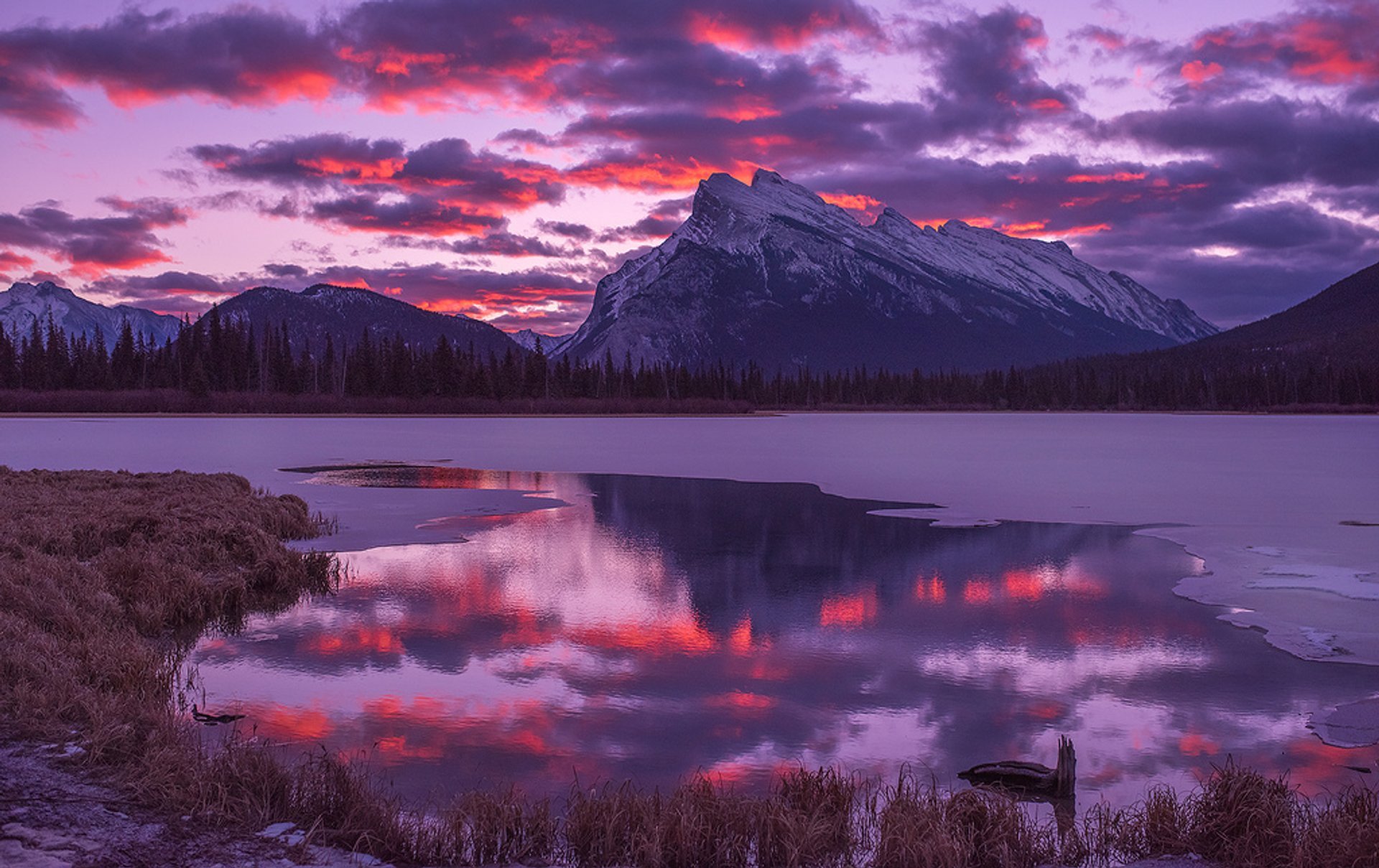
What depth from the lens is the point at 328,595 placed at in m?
17.8

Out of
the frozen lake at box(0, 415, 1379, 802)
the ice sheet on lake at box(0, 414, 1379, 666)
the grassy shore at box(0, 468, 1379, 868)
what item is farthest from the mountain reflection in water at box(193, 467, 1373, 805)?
the ice sheet on lake at box(0, 414, 1379, 666)

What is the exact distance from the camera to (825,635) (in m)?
14.7

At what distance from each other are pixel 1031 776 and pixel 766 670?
4567mm

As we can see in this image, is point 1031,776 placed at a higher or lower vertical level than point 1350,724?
higher

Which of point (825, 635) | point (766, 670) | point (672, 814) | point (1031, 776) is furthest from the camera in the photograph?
point (825, 635)

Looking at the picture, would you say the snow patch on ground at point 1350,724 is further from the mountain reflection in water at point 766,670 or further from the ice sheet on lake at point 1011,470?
the ice sheet on lake at point 1011,470

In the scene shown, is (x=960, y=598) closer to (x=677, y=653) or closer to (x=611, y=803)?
(x=677, y=653)

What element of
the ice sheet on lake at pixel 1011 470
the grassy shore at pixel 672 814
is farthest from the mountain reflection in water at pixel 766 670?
the ice sheet on lake at pixel 1011 470

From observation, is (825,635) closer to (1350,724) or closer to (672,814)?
(1350,724)

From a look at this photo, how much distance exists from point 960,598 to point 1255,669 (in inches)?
204

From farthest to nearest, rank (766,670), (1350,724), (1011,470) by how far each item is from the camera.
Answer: (1011,470) → (766,670) → (1350,724)

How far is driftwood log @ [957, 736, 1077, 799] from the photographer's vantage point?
866 centimetres

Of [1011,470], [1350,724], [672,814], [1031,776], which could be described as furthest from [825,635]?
[1011,470]

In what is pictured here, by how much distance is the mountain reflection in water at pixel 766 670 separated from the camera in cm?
985
